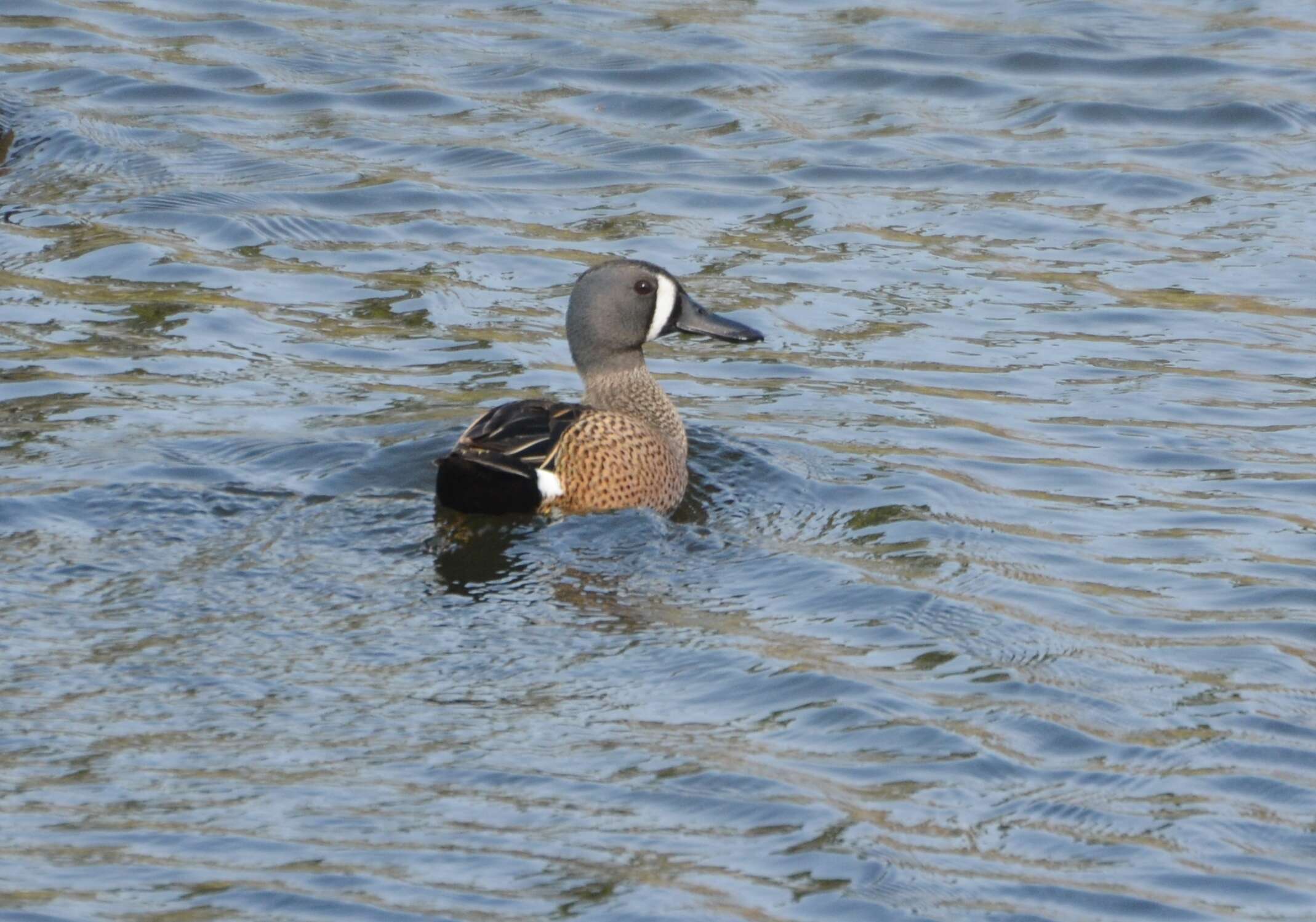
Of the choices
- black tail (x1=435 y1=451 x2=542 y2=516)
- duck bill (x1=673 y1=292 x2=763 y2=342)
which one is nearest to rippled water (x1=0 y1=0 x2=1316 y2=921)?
black tail (x1=435 y1=451 x2=542 y2=516)

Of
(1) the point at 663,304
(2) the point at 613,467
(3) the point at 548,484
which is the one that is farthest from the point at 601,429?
(1) the point at 663,304

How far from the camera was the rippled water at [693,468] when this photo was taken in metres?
4.72

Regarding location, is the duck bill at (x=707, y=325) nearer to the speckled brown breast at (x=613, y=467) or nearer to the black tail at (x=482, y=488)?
the speckled brown breast at (x=613, y=467)

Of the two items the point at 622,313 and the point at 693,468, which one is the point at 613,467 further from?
the point at 622,313

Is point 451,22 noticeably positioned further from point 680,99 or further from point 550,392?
point 550,392

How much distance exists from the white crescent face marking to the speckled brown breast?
Answer: 0.58 metres

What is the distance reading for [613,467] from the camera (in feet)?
23.9

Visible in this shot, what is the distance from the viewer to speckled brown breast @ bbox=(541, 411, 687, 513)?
7164 millimetres

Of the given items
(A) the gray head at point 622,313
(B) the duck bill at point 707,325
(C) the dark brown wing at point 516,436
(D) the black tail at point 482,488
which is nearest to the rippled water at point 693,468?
(D) the black tail at point 482,488

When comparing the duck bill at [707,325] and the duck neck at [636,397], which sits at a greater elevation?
the duck bill at [707,325]

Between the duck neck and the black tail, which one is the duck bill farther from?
the black tail

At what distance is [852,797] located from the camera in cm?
496

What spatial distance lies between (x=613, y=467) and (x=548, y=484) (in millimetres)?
309

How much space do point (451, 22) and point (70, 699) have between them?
886 cm
